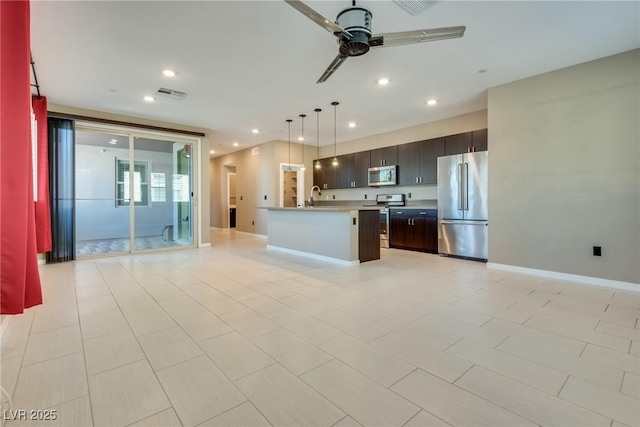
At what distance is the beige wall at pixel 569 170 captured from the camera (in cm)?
344

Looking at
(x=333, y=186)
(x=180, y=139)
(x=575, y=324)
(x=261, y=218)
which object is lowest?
(x=575, y=324)

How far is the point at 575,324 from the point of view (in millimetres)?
2445

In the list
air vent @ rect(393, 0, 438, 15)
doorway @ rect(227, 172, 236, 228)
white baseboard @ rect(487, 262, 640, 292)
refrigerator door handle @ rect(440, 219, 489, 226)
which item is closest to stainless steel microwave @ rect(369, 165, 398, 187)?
refrigerator door handle @ rect(440, 219, 489, 226)

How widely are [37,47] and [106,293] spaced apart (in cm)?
290

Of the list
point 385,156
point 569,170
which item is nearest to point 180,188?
point 385,156

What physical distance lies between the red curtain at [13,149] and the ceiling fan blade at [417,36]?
7.69 feet

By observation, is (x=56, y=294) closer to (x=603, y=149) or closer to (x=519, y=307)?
(x=519, y=307)

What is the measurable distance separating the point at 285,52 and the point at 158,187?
15.0 feet

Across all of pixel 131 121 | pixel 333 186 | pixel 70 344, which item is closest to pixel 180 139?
pixel 131 121

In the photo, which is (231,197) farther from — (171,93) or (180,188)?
(171,93)

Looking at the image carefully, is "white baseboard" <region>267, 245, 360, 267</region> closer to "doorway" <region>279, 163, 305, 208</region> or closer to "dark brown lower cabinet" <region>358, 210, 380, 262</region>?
"dark brown lower cabinet" <region>358, 210, 380, 262</region>

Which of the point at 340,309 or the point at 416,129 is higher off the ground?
the point at 416,129

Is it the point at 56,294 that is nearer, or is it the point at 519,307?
the point at 519,307

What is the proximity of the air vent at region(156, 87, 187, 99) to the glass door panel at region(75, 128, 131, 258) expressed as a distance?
6.38 feet
